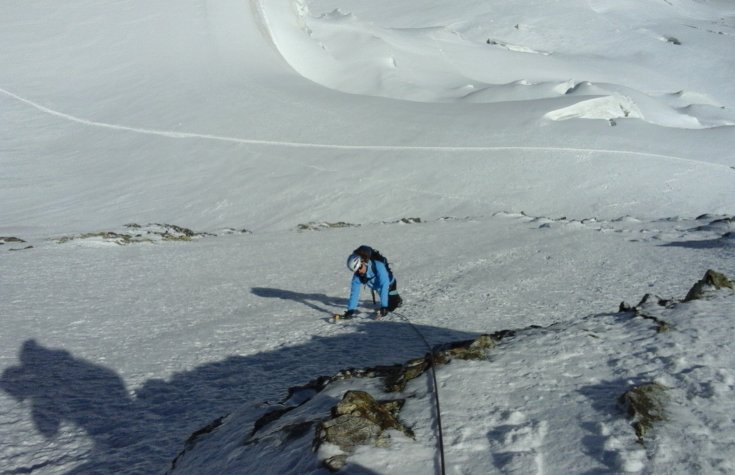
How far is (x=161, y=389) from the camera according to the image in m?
6.38

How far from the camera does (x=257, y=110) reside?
71.7 ft

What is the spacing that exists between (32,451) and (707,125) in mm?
24860

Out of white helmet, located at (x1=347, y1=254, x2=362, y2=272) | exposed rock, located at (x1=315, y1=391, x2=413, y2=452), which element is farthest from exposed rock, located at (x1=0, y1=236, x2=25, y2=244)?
exposed rock, located at (x1=315, y1=391, x2=413, y2=452)

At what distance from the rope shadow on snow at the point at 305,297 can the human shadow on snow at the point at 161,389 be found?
128 cm

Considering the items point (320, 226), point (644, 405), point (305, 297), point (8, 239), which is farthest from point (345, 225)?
point (644, 405)

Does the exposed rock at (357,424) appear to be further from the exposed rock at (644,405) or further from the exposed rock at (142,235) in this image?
the exposed rock at (142,235)

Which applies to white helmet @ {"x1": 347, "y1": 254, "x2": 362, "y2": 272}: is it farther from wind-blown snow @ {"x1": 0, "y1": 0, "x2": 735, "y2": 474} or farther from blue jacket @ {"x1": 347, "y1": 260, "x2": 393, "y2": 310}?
wind-blown snow @ {"x1": 0, "y1": 0, "x2": 735, "y2": 474}

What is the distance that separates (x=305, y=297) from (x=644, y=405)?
6.30m

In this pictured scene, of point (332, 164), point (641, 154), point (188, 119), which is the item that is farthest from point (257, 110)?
point (641, 154)

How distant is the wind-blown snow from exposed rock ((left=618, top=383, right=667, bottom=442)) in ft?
0.22

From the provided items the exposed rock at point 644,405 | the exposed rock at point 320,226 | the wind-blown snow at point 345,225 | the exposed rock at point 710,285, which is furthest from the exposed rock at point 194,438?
the exposed rock at point 320,226

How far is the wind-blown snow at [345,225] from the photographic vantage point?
4305 millimetres

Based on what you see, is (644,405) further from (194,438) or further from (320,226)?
(320,226)

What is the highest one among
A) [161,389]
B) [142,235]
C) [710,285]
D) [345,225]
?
[142,235]
